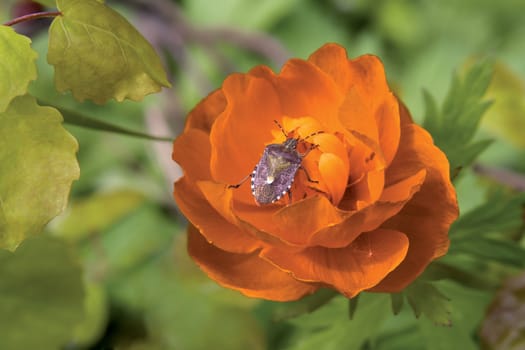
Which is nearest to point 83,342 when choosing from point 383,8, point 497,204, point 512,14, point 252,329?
point 252,329

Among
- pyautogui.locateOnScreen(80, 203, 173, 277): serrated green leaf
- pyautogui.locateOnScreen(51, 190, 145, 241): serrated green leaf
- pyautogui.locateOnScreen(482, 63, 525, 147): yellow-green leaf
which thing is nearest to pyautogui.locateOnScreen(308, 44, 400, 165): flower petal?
pyautogui.locateOnScreen(482, 63, 525, 147): yellow-green leaf

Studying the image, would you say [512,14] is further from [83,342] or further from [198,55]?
[83,342]

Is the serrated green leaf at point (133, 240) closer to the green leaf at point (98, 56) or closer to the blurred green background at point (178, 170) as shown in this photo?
the blurred green background at point (178, 170)

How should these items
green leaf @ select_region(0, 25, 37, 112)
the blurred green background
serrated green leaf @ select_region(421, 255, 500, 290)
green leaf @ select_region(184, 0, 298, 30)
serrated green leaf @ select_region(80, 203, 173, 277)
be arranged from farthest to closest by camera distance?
1. green leaf @ select_region(184, 0, 298, 30)
2. serrated green leaf @ select_region(80, 203, 173, 277)
3. the blurred green background
4. serrated green leaf @ select_region(421, 255, 500, 290)
5. green leaf @ select_region(0, 25, 37, 112)

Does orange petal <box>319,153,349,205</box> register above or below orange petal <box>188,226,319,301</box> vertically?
above

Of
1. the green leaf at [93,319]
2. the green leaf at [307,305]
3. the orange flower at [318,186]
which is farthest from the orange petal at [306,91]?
the green leaf at [93,319]

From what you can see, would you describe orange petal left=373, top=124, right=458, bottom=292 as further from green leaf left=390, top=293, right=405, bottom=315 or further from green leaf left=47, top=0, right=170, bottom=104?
green leaf left=47, top=0, right=170, bottom=104

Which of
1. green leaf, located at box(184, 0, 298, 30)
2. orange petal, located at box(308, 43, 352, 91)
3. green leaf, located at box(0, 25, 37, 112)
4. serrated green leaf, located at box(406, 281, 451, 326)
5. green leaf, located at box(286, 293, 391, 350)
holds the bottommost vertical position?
green leaf, located at box(184, 0, 298, 30)
